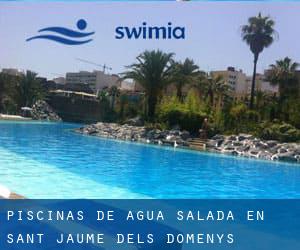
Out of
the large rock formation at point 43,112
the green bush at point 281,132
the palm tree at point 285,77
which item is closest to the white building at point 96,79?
the large rock formation at point 43,112

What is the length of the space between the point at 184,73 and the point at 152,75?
3.52 feet

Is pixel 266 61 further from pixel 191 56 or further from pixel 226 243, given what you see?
pixel 226 243

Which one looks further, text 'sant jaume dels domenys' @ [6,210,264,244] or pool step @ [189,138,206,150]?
pool step @ [189,138,206,150]

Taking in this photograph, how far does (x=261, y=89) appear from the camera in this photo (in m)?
17.1

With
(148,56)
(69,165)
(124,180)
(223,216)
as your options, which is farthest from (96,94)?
(223,216)

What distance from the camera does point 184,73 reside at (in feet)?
46.9

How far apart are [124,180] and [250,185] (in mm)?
2721

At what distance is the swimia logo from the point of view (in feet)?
20.9

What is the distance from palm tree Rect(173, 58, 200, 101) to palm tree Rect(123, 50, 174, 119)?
0.29m

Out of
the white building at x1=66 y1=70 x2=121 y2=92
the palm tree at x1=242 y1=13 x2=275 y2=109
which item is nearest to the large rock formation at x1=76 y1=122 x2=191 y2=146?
the white building at x1=66 y1=70 x2=121 y2=92

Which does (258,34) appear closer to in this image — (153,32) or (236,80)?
(236,80)

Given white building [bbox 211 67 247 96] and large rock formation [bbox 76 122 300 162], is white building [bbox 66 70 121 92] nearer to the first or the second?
large rock formation [bbox 76 122 300 162]

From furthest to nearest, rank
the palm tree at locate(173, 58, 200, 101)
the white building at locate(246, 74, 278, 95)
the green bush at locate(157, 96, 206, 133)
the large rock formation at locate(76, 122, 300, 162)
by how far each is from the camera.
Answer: the white building at locate(246, 74, 278, 95) → the large rock formation at locate(76, 122, 300, 162) → the green bush at locate(157, 96, 206, 133) → the palm tree at locate(173, 58, 200, 101)

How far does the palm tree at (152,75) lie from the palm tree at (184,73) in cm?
29
